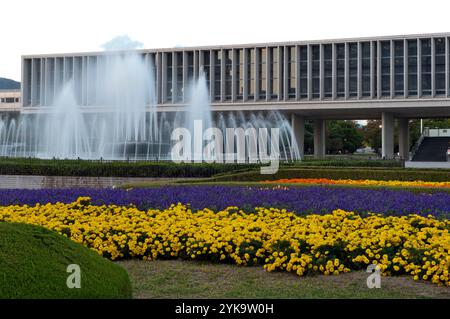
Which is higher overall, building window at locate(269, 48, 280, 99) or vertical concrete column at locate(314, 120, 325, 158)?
building window at locate(269, 48, 280, 99)

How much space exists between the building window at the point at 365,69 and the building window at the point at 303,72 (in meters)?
4.82

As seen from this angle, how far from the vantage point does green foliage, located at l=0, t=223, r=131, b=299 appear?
2801 millimetres

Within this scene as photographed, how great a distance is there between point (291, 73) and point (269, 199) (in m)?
39.0

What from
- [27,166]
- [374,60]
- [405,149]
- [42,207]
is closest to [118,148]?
[27,166]

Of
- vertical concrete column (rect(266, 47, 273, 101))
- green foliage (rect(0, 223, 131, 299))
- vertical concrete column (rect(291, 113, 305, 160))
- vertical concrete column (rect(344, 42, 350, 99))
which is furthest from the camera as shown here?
vertical concrete column (rect(291, 113, 305, 160))

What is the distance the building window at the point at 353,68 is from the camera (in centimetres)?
4531

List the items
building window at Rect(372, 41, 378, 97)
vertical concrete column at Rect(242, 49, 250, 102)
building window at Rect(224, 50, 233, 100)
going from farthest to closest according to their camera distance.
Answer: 1. building window at Rect(224, 50, 233, 100)
2. vertical concrete column at Rect(242, 49, 250, 102)
3. building window at Rect(372, 41, 378, 97)

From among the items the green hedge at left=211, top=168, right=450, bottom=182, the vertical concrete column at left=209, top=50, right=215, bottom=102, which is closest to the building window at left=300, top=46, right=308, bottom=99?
the vertical concrete column at left=209, top=50, right=215, bottom=102

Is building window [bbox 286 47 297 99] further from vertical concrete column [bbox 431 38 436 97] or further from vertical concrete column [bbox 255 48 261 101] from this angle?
vertical concrete column [bbox 431 38 436 97]

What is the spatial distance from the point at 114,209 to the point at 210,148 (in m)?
35.7

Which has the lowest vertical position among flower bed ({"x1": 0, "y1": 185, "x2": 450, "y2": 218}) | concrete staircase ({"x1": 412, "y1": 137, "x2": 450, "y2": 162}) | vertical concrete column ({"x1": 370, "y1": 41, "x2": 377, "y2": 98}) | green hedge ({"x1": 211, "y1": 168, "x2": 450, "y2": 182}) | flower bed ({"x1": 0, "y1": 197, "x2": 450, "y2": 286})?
flower bed ({"x1": 0, "y1": 197, "x2": 450, "y2": 286})

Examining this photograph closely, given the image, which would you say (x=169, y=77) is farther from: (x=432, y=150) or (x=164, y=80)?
(x=432, y=150)

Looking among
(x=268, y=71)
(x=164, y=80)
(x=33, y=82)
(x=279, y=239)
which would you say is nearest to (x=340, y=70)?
(x=268, y=71)

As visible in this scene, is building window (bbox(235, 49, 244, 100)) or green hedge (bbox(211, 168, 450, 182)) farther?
building window (bbox(235, 49, 244, 100))
